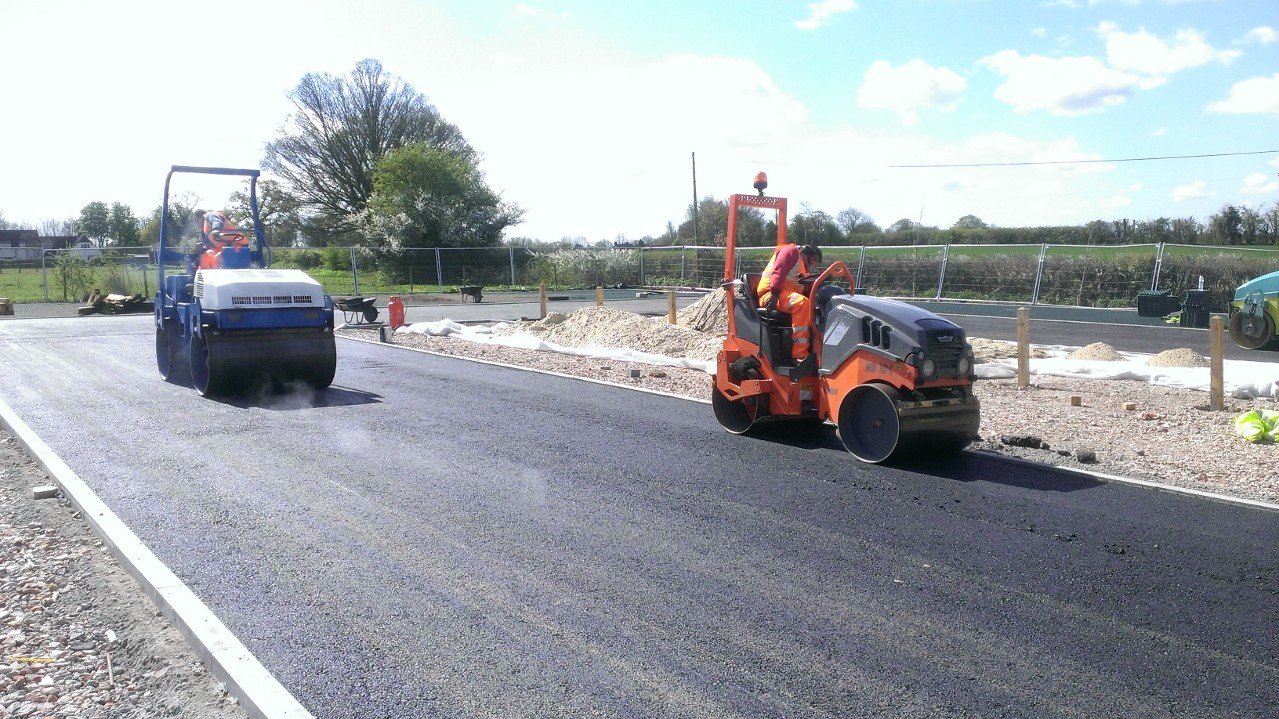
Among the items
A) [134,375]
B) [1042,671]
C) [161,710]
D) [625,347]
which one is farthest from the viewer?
[625,347]

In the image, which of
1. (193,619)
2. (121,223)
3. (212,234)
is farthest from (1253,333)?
(121,223)

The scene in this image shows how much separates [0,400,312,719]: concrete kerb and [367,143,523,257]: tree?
3581cm

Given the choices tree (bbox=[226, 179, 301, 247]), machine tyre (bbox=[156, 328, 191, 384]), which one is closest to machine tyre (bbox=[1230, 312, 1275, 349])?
machine tyre (bbox=[156, 328, 191, 384])

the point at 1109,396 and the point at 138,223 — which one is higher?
the point at 138,223

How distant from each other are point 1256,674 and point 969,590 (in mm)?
1255

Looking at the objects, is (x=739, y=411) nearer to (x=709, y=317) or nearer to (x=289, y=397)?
(x=289, y=397)

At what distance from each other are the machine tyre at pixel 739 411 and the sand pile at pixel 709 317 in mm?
8063

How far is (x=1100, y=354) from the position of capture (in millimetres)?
13344

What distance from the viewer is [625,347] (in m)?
15.6

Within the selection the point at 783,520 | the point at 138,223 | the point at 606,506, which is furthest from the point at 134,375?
the point at 138,223

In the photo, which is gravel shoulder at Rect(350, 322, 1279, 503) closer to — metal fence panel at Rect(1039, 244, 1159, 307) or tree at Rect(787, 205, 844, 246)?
metal fence panel at Rect(1039, 244, 1159, 307)

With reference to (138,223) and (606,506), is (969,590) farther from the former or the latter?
(138,223)

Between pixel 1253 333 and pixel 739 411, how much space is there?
36.4 ft

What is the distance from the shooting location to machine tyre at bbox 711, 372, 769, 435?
842 centimetres
